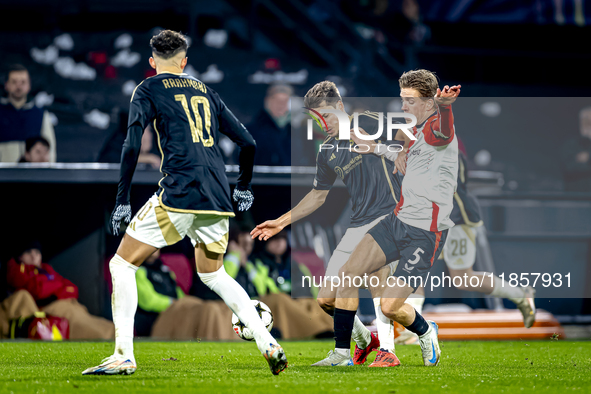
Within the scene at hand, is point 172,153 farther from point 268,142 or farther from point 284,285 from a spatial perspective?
point 268,142

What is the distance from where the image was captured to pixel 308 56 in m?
12.7

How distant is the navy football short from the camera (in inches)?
211

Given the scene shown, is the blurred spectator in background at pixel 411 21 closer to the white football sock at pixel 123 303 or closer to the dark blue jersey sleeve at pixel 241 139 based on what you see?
the dark blue jersey sleeve at pixel 241 139

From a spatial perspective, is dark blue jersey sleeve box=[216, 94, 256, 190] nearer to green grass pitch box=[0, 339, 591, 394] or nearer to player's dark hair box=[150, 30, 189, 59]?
player's dark hair box=[150, 30, 189, 59]

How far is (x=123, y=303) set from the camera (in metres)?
4.51

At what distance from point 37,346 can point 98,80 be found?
20.8ft

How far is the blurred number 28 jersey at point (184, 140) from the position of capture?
458 centimetres

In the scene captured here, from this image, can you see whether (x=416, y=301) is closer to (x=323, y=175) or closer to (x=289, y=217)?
(x=323, y=175)

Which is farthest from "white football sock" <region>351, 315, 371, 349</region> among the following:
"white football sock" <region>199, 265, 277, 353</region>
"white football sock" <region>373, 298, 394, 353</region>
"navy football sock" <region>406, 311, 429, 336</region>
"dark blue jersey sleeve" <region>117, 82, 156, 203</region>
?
"dark blue jersey sleeve" <region>117, 82, 156, 203</region>

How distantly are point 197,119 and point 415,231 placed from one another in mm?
1781

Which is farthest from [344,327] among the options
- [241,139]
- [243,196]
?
[241,139]

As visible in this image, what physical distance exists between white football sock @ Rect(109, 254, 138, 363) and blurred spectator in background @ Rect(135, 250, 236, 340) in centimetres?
346

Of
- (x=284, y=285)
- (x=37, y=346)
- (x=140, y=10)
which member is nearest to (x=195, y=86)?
(x=37, y=346)

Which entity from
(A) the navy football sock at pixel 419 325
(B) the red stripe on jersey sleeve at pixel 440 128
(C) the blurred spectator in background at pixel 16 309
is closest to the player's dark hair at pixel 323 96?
(B) the red stripe on jersey sleeve at pixel 440 128
